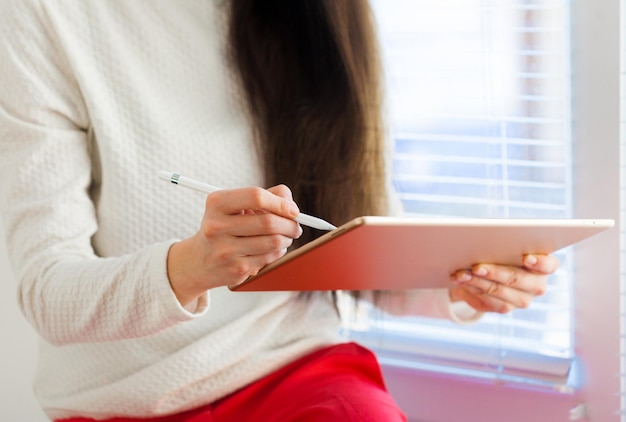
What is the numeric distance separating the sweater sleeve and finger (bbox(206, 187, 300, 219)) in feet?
0.70

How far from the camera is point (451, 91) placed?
1.36 m

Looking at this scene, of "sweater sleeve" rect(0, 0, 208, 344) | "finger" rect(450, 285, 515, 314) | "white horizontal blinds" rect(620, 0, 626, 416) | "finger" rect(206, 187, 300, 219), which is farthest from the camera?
"white horizontal blinds" rect(620, 0, 626, 416)

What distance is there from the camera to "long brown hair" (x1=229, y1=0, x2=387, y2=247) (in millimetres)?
1138

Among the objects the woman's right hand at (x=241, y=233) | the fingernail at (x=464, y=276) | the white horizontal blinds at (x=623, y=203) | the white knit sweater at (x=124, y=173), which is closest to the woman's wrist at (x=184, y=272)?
the woman's right hand at (x=241, y=233)

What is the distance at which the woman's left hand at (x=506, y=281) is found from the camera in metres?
0.96

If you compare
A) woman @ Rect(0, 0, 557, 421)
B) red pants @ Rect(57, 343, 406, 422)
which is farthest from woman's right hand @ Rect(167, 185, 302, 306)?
red pants @ Rect(57, 343, 406, 422)

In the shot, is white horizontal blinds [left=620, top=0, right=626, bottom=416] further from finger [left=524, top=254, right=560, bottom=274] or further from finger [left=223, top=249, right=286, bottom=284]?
finger [left=223, top=249, right=286, bottom=284]

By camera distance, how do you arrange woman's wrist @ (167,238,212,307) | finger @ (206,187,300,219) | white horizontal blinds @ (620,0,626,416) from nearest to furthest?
finger @ (206,187,300,219) < woman's wrist @ (167,238,212,307) < white horizontal blinds @ (620,0,626,416)

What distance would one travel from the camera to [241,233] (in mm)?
752

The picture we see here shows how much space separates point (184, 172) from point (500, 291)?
0.40m

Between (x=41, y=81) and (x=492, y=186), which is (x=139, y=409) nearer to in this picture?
(x=41, y=81)

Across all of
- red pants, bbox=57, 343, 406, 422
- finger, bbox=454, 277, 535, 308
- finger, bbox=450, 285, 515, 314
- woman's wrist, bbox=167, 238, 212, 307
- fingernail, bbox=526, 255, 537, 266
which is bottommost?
red pants, bbox=57, 343, 406, 422

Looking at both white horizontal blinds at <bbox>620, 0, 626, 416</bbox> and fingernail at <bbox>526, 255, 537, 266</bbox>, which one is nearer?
fingernail at <bbox>526, 255, 537, 266</bbox>

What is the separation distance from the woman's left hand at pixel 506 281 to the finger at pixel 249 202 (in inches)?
11.3
